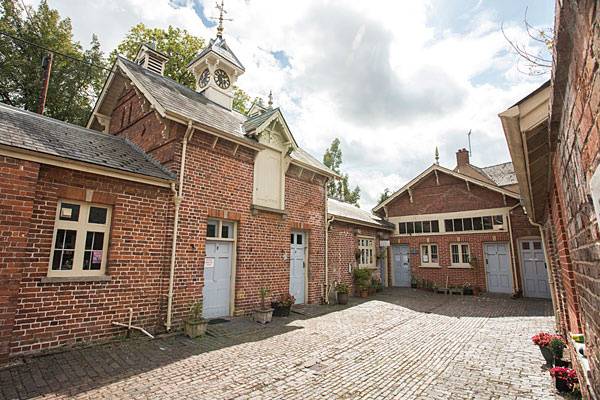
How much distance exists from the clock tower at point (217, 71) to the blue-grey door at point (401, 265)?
11982mm

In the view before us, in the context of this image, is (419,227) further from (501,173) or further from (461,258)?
(501,173)

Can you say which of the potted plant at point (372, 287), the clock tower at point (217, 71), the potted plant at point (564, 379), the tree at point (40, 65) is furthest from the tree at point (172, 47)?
the potted plant at point (564, 379)

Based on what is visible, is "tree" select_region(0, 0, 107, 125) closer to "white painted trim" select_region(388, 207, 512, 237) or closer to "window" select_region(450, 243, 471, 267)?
"white painted trim" select_region(388, 207, 512, 237)

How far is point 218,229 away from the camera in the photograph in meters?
8.45

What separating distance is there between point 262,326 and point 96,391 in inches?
161

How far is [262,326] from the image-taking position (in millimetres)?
7676

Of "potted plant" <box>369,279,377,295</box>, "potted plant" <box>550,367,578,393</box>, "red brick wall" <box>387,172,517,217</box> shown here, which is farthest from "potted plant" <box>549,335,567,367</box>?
"red brick wall" <box>387,172,517,217</box>

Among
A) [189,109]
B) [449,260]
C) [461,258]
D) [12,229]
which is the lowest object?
[449,260]

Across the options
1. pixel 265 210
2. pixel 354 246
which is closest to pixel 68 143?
pixel 265 210

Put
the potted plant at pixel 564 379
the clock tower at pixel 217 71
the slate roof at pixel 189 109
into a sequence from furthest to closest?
the clock tower at pixel 217 71
the slate roof at pixel 189 109
the potted plant at pixel 564 379

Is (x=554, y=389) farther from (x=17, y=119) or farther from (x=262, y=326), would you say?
(x=17, y=119)

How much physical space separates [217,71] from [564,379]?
1332 cm

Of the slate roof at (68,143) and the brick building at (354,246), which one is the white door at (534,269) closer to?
the brick building at (354,246)

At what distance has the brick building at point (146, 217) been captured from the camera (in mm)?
5281
